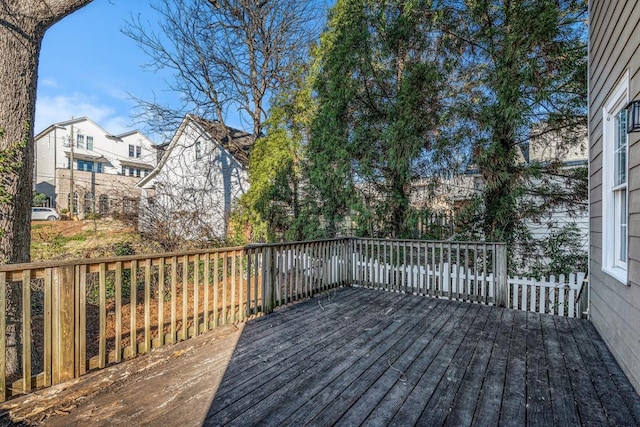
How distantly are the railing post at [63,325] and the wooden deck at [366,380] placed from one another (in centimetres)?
13

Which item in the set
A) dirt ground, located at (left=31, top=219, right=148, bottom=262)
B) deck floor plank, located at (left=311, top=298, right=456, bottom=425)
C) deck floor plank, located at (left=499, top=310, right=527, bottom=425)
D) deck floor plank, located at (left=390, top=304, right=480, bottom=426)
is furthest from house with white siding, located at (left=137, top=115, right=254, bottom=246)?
deck floor plank, located at (left=499, top=310, right=527, bottom=425)

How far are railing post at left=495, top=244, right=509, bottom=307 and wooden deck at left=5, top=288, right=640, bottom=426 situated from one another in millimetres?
814

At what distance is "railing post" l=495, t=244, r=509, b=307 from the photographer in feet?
15.3

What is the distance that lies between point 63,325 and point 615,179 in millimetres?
5085

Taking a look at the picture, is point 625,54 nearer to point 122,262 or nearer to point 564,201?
point 564,201

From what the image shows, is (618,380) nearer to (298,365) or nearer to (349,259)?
(298,365)

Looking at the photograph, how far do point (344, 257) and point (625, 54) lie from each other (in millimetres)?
4471

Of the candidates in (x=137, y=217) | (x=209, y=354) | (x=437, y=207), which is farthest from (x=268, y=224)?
(x=209, y=354)

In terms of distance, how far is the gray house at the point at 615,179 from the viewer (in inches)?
96.2

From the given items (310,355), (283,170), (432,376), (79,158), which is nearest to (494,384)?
(432,376)

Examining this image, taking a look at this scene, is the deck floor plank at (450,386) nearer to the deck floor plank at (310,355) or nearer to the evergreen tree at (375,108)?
the deck floor plank at (310,355)

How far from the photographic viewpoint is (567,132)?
5.56m

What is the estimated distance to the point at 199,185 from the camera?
12727 mm

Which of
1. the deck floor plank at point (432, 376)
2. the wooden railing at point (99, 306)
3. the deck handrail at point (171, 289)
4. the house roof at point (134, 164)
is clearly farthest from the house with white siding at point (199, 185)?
the house roof at point (134, 164)
